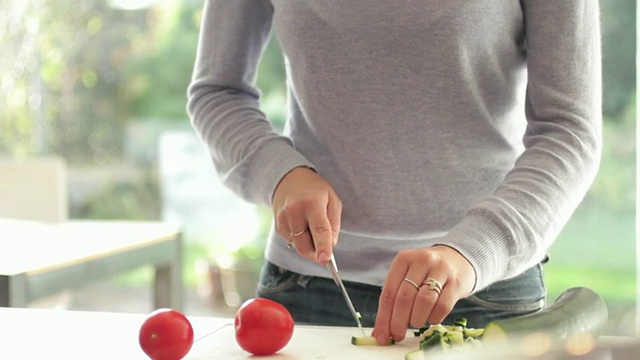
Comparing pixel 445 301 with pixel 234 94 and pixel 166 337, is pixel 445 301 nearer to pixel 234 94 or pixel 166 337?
pixel 166 337

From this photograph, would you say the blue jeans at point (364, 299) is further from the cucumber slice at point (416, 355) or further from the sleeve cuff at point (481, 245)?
the cucumber slice at point (416, 355)

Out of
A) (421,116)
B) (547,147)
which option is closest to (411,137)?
(421,116)

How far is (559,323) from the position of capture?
0.93 m

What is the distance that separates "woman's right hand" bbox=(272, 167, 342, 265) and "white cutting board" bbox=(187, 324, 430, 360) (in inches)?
3.6

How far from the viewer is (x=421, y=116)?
4.40 ft

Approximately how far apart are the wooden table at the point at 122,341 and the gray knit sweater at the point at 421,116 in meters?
0.21

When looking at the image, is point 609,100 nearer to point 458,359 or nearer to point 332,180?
point 332,180

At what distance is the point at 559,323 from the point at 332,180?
548mm

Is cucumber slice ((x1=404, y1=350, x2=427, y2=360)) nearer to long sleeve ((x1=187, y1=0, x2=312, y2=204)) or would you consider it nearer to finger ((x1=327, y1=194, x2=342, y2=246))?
finger ((x1=327, y1=194, x2=342, y2=246))

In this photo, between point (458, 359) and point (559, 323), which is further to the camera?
point (559, 323)

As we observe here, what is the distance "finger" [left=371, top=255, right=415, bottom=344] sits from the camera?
3.58 ft

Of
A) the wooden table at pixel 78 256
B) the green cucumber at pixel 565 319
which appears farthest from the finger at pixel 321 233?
the wooden table at pixel 78 256

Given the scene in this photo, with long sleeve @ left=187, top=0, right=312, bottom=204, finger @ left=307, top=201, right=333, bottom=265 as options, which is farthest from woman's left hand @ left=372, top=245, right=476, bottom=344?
long sleeve @ left=187, top=0, right=312, bottom=204

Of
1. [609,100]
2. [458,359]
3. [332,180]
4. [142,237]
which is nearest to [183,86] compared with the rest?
[142,237]
